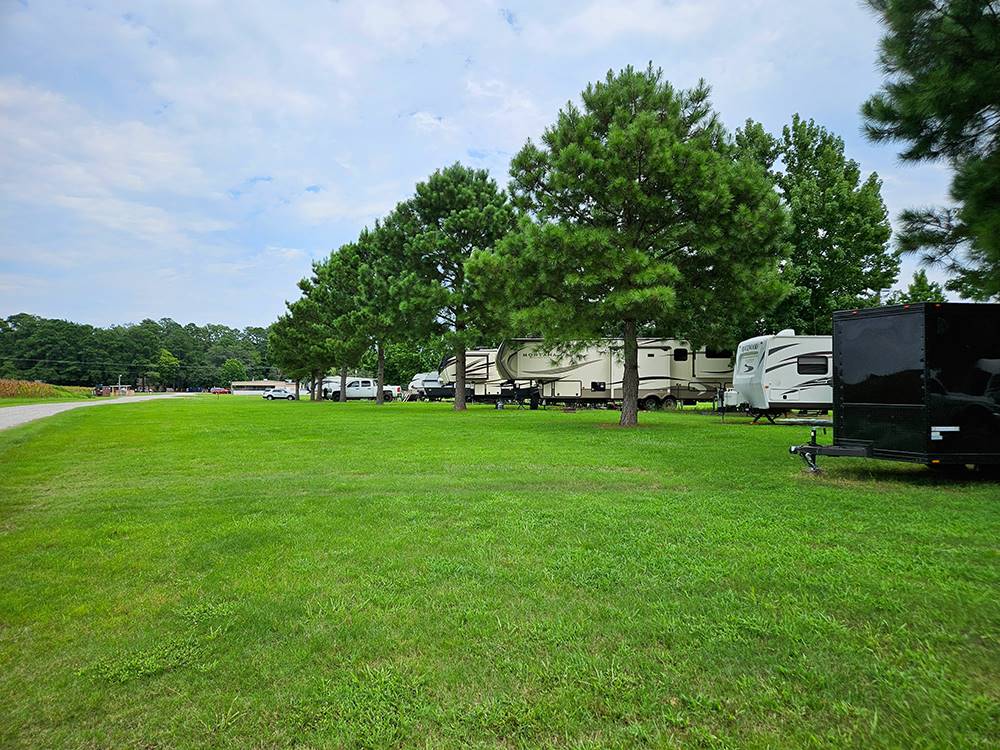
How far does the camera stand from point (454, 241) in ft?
92.2

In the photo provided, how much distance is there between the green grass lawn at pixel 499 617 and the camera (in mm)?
2383

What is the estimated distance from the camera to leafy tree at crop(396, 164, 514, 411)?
1075 inches

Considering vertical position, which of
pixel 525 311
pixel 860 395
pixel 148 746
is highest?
pixel 525 311

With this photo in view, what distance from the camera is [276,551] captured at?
468 cm

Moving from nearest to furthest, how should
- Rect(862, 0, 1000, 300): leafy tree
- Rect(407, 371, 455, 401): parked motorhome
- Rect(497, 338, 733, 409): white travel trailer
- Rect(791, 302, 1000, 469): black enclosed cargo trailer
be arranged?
Rect(862, 0, 1000, 300): leafy tree → Rect(791, 302, 1000, 469): black enclosed cargo trailer → Rect(497, 338, 733, 409): white travel trailer → Rect(407, 371, 455, 401): parked motorhome

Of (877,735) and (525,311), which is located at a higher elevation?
(525,311)

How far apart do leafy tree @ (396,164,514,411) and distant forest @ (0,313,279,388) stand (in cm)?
9850

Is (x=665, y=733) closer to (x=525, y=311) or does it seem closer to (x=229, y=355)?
(x=525, y=311)

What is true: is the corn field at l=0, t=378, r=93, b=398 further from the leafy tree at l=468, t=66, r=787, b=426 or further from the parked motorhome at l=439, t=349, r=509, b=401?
the leafy tree at l=468, t=66, r=787, b=426

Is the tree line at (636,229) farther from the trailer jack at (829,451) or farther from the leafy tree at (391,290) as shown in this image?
the trailer jack at (829,451)

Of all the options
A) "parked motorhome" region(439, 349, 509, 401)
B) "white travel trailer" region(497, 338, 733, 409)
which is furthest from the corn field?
"white travel trailer" region(497, 338, 733, 409)

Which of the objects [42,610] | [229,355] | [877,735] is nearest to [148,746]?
[42,610]

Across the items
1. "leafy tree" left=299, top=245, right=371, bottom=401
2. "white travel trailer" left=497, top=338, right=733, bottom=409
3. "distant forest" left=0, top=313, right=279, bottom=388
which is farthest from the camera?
"distant forest" left=0, top=313, right=279, bottom=388

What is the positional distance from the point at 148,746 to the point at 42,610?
1.90 meters
